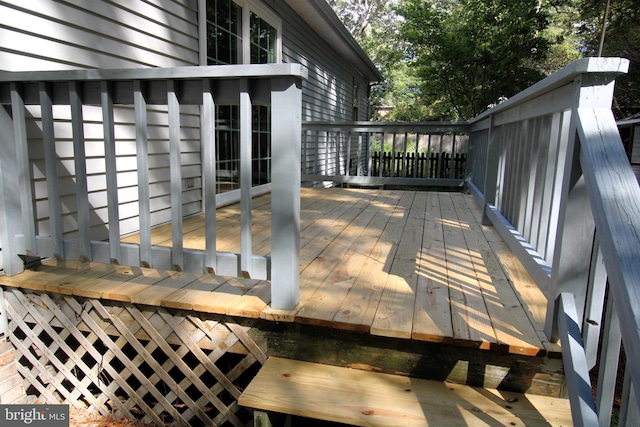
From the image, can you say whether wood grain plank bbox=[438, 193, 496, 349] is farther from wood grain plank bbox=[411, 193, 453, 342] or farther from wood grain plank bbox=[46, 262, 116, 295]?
wood grain plank bbox=[46, 262, 116, 295]

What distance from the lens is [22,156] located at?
82.3 inches

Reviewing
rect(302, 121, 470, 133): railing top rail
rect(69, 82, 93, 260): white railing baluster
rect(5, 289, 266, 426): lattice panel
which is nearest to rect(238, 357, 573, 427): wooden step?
rect(5, 289, 266, 426): lattice panel

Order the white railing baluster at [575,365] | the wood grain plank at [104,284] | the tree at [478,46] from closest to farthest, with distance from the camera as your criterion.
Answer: the white railing baluster at [575,365] < the wood grain plank at [104,284] < the tree at [478,46]

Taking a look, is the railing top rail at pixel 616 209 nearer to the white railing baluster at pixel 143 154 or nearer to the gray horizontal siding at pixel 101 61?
the white railing baluster at pixel 143 154

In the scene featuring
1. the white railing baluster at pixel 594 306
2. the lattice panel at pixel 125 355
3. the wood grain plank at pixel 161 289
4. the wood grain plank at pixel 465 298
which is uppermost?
A: the white railing baluster at pixel 594 306

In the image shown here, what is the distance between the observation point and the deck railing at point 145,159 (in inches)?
68.1

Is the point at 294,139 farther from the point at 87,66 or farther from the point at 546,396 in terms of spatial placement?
the point at 87,66

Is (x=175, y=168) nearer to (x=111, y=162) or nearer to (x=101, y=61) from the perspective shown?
(x=111, y=162)

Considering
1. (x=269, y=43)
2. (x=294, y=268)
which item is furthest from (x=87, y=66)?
(x=269, y=43)

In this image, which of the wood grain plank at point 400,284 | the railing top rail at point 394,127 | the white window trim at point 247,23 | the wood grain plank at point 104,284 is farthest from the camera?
the railing top rail at point 394,127

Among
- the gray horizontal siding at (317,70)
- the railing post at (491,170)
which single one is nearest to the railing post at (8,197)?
the railing post at (491,170)

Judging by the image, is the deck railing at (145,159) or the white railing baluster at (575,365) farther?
the deck railing at (145,159)

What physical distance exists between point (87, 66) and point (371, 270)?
7.05 feet

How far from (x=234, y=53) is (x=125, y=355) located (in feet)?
11.1
